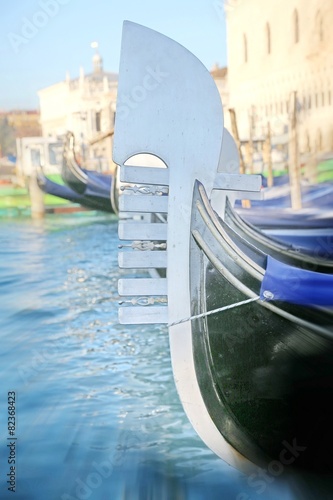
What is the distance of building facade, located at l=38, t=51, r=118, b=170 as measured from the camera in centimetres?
516

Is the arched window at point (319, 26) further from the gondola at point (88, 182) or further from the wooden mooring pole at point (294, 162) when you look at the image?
the gondola at point (88, 182)

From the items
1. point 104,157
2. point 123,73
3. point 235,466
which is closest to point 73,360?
point 235,466

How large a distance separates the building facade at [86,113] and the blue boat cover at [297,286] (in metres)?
3.62

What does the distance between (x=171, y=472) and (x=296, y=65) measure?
3.20m

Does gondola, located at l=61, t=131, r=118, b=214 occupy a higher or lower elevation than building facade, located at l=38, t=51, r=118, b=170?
lower

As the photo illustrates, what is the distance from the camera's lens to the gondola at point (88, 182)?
5.73 meters

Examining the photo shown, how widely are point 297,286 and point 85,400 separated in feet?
5.49

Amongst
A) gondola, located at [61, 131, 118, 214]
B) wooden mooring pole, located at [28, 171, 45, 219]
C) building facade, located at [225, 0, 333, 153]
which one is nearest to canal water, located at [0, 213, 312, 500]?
wooden mooring pole, located at [28, 171, 45, 219]

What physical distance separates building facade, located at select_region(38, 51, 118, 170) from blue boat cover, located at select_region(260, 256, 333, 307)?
362 cm

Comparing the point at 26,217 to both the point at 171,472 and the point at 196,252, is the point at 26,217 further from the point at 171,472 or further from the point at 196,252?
the point at 196,252

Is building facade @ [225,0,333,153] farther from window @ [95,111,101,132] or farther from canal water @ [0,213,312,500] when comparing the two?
canal water @ [0,213,312,500]

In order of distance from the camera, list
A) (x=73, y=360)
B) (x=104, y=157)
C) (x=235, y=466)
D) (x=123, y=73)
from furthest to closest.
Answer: (x=104, y=157), (x=73, y=360), (x=235, y=466), (x=123, y=73)

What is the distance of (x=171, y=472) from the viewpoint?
233 centimetres

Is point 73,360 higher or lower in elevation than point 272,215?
lower
